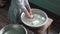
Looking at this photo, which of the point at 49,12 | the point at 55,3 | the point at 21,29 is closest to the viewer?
the point at 21,29

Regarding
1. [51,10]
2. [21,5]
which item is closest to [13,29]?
[21,5]

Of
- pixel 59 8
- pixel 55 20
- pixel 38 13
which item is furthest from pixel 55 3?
pixel 38 13

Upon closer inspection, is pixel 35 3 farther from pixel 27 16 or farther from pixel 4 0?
pixel 27 16

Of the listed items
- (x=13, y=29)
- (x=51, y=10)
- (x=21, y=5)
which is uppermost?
(x=21, y=5)

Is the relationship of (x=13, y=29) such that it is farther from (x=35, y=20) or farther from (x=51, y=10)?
(x=51, y=10)

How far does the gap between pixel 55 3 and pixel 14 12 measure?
2.22 ft

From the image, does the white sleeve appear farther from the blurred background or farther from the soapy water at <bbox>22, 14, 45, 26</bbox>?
the blurred background

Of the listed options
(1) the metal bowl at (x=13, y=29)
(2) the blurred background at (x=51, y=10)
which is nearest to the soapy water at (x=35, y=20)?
(1) the metal bowl at (x=13, y=29)

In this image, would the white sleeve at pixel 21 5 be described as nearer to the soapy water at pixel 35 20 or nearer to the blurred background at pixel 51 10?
the soapy water at pixel 35 20

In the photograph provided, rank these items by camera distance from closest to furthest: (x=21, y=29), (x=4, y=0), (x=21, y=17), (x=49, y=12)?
1. (x=21, y=29)
2. (x=21, y=17)
3. (x=49, y=12)
4. (x=4, y=0)

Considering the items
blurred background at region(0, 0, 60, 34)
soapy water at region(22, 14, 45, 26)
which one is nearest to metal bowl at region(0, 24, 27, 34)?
soapy water at region(22, 14, 45, 26)

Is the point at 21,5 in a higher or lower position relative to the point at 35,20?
higher

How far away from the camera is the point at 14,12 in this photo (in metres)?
1.31

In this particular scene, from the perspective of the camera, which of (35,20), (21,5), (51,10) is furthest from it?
(51,10)
